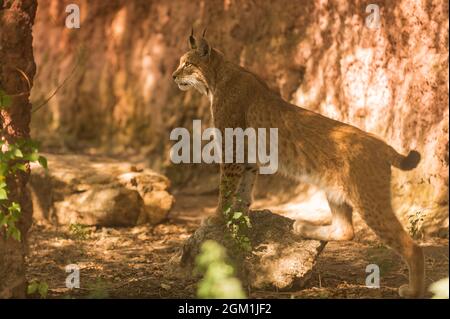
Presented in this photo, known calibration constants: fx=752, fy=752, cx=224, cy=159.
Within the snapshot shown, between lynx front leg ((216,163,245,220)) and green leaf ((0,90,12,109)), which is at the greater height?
green leaf ((0,90,12,109))

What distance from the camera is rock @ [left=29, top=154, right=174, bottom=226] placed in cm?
903

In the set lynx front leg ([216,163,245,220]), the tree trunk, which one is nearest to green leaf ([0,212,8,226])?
the tree trunk

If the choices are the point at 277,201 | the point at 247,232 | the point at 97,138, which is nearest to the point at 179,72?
the point at 247,232

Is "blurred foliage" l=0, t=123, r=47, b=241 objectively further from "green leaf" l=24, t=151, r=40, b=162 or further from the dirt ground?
the dirt ground

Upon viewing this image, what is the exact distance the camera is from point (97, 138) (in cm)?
1282

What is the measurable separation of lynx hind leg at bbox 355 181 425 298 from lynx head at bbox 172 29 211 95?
2.25 metres

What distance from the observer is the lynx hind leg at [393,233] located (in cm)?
569

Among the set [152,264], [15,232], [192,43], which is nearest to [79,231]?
[152,264]

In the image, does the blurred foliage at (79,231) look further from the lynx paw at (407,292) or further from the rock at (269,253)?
the lynx paw at (407,292)

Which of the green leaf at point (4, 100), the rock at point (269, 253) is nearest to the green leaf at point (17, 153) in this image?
the green leaf at point (4, 100)

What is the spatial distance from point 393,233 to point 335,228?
2.65 ft

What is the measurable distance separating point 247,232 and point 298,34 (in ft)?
15.2

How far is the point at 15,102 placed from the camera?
221 inches

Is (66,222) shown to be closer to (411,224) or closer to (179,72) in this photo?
(179,72)
